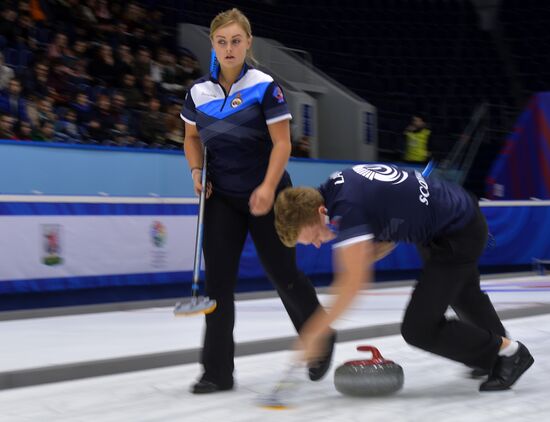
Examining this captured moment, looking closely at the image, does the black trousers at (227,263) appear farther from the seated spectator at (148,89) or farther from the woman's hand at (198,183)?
the seated spectator at (148,89)

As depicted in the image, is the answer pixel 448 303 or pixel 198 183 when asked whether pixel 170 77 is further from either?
pixel 448 303

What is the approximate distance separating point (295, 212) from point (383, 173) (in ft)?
1.69

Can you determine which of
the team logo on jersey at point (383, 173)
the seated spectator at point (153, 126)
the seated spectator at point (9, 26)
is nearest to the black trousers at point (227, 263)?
the team logo on jersey at point (383, 173)

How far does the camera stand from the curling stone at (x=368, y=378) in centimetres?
389

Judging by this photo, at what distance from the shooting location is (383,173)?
3.72 meters

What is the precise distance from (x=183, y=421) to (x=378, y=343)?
2475 mm

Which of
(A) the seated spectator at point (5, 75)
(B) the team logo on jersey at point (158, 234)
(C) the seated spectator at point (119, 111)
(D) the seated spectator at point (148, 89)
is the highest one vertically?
(A) the seated spectator at point (5, 75)

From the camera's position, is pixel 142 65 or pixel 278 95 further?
pixel 142 65

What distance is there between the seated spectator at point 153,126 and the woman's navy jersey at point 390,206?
805 cm

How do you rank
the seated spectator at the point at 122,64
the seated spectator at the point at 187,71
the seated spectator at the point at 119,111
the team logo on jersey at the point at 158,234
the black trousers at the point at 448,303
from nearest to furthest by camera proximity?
the black trousers at the point at 448,303 → the team logo on jersey at the point at 158,234 → the seated spectator at the point at 119,111 → the seated spectator at the point at 122,64 → the seated spectator at the point at 187,71

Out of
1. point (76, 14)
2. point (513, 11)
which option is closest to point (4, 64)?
point (76, 14)

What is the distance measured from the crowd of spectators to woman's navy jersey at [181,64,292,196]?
239 inches

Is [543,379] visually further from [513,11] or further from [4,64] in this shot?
[513,11]

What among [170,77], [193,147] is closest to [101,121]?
[170,77]
